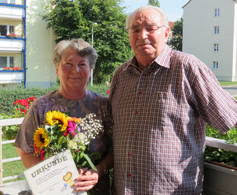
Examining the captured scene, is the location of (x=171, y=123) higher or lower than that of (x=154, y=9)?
lower

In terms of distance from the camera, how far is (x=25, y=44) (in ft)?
77.3

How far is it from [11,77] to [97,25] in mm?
7924

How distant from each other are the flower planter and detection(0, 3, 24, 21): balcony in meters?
23.0

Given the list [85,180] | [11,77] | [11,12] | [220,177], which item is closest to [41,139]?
[85,180]

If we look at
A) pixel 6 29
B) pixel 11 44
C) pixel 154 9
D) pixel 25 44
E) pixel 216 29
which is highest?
pixel 216 29

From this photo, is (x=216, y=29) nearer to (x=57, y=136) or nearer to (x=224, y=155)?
(x=224, y=155)

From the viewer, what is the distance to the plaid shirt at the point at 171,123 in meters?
1.84

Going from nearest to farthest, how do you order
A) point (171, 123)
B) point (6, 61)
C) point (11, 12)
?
1. point (171, 123)
2. point (11, 12)
3. point (6, 61)

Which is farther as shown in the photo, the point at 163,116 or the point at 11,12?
the point at 11,12

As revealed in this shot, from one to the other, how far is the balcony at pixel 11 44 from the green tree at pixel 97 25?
10.8ft

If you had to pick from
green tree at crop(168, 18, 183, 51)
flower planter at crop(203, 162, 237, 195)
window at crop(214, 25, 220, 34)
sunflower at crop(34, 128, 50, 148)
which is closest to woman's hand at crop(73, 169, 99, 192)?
sunflower at crop(34, 128, 50, 148)

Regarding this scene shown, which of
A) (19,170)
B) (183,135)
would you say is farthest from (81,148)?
(19,170)

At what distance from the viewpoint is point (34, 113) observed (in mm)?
2105

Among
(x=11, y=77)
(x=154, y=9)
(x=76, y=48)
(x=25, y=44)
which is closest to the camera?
(x=154, y=9)
